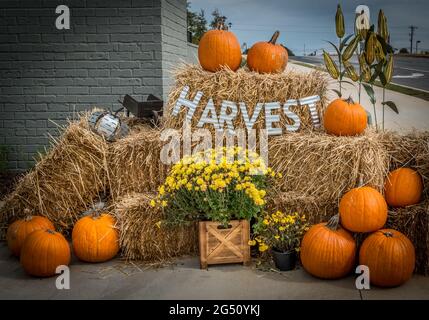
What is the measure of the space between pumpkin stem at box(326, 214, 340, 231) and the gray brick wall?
3.09 meters

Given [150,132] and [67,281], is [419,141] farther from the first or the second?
[67,281]

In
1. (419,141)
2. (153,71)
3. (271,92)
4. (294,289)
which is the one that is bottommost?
(294,289)

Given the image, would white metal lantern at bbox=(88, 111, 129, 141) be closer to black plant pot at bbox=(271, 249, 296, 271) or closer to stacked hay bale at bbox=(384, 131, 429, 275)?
black plant pot at bbox=(271, 249, 296, 271)

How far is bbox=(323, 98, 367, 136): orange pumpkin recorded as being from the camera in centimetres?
378

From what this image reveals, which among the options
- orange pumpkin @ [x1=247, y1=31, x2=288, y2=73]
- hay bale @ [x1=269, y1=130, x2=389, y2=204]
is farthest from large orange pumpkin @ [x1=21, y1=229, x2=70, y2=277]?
orange pumpkin @ [x1=247, y1=31, x2=288, y2=73]

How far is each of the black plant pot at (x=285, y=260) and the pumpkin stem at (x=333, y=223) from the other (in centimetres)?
35

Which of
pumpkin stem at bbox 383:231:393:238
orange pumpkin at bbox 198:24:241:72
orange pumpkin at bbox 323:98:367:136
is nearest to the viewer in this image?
pumpkin stem at bbox 383:231:393:238

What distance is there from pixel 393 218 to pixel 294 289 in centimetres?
98

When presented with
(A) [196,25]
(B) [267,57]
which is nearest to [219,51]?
(B) [267,57]

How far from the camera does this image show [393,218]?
3.50 meters

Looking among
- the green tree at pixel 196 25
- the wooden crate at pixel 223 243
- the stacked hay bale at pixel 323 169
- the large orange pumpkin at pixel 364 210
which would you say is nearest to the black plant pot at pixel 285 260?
the wooden crate at pixel 223 243

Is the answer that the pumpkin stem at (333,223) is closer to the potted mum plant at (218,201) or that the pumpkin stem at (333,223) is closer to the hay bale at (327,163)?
the hay bale at (327,163)

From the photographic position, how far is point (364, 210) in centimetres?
329

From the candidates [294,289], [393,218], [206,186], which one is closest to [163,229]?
[206,186]
